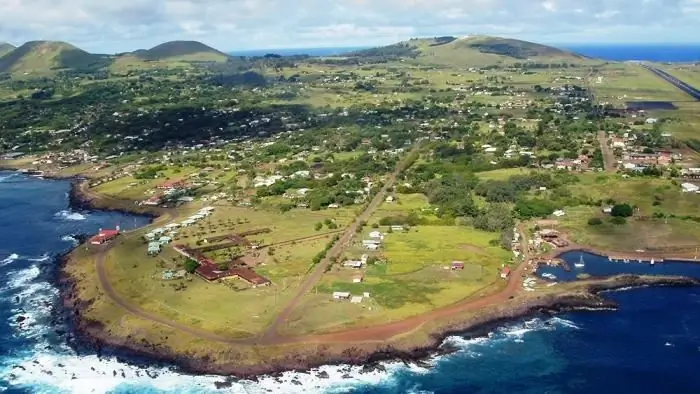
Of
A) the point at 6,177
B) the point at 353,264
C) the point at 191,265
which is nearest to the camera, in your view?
the point at 191,265

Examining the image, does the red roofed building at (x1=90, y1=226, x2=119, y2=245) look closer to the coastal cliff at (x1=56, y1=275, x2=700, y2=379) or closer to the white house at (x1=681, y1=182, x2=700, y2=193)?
the coastal cliff at (x1=56, y1=275, x2=700, y2=379)

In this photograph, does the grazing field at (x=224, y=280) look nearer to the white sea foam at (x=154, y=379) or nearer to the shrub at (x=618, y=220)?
the white sea foam at (x=154, y=379)

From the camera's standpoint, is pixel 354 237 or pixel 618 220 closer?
pixel 354 237

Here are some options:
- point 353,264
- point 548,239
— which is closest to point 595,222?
point 548,239

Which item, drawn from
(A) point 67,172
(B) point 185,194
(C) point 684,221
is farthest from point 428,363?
(A) point 67,172

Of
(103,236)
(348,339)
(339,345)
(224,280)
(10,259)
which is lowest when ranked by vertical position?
(339,345)

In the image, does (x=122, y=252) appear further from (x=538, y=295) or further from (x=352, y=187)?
(x=538, y=295)

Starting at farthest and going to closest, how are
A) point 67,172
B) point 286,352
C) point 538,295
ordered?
point 67,172 → point 538,295 → point 286,352

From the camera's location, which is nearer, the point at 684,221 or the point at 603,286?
the point at 603,286

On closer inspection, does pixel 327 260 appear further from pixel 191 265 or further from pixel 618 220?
pixel 618 220
